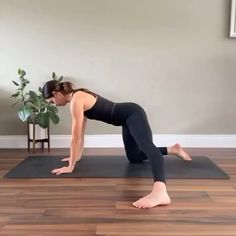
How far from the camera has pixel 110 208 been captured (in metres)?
2.30

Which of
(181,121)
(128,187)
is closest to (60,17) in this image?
(181,121)

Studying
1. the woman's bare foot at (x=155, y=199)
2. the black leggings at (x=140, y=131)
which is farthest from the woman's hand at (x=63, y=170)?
the woman's bare foot at (x=155, y=199)

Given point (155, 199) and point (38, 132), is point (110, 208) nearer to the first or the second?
point (155, 199)

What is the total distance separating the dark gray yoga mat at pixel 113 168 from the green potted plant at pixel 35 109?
46 centimetres

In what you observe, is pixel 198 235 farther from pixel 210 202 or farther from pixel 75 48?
pixel 75 48

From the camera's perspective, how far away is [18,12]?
4160 mm

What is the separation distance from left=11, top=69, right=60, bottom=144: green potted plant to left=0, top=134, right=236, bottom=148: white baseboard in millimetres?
243

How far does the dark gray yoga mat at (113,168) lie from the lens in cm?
303

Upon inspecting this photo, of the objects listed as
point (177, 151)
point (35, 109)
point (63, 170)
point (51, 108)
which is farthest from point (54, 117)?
point (177, 151)

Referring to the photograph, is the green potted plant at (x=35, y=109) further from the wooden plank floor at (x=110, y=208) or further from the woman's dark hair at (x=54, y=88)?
the woman's dark hair at (x=54, y=88)

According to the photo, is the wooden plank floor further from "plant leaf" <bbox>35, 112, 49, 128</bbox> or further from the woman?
"plant leaf" <bbox>35, 112, 49, 128</bbox>

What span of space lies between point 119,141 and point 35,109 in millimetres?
996

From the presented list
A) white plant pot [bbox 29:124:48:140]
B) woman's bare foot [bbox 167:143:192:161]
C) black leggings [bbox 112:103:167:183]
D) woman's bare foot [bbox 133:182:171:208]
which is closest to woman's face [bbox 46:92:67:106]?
black leggings [bbox 112:103:167:183]

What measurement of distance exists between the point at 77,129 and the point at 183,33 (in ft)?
6.54
